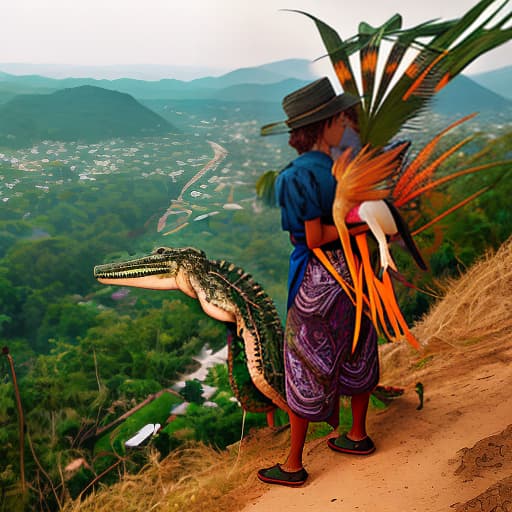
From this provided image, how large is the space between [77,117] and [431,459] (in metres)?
2.58

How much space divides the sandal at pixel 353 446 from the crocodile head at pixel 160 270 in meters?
0.85

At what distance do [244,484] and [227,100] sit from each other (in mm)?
2208

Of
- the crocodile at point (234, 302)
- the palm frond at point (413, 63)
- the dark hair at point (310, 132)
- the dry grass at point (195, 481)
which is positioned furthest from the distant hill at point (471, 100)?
the dry grass at point (195, 481)

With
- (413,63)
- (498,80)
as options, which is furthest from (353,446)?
(498,80)

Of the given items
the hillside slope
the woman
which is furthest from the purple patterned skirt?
the hillside slope

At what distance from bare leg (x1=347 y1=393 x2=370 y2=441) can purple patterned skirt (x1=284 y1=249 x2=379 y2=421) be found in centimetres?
9

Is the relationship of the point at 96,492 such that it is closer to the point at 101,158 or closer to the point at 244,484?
the point at 244,484

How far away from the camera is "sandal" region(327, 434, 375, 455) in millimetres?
2148

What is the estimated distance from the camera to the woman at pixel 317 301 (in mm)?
1747

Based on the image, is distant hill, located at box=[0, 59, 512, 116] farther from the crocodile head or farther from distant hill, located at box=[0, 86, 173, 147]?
the crocodile head

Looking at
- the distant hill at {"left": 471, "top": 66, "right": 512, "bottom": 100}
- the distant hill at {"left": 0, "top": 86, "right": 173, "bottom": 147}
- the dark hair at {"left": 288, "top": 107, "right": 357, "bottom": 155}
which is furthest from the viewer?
the distant hill at {"left": 471, "top": 66, "right": 512, "bottom": 100}

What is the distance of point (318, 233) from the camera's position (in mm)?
1788

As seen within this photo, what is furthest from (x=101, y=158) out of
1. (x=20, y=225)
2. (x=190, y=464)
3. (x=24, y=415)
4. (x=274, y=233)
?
(x=190, y=464)

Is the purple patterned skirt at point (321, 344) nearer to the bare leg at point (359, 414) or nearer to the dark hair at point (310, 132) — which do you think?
the bare leg at point (359, 414)
